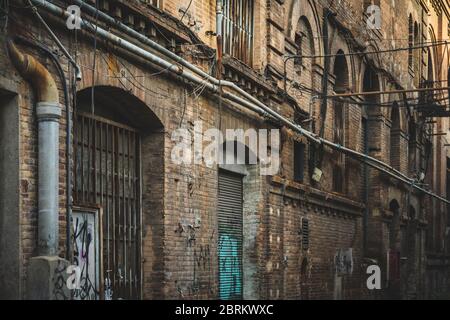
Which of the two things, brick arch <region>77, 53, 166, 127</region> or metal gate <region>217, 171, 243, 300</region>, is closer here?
brick arch <region>77, 53, 166, 127</region>

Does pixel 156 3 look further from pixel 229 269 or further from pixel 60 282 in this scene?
pixel 229 269

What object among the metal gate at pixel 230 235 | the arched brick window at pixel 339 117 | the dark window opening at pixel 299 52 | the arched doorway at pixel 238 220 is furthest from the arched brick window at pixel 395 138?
the metal gate at pixel 230 235

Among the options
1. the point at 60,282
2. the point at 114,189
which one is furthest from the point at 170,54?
the point at 60,282

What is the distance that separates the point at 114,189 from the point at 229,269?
3.97 metres

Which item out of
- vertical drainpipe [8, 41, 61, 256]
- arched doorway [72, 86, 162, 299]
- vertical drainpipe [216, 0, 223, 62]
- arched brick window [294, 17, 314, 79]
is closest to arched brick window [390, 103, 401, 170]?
→ arched brick window [294, 17, 314, 79]

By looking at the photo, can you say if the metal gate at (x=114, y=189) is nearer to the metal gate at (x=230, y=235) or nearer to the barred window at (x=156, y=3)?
the barred window at (x=156, y=3)

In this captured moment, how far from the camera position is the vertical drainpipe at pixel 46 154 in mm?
8992

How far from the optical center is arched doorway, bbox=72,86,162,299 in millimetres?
10484

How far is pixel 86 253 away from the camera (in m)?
10.4

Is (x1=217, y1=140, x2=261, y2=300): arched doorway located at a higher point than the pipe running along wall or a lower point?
lower

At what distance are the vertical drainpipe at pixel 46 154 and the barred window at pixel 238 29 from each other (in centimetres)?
558

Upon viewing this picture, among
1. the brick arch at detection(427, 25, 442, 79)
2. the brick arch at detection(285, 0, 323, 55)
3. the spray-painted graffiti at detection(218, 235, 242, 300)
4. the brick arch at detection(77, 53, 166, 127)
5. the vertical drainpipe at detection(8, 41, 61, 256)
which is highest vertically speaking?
the brick arch at detection(427, 25, 442, 79)

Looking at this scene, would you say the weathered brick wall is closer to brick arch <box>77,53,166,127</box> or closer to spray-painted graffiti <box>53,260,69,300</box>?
brick arch <box>77,53,166,127</box>

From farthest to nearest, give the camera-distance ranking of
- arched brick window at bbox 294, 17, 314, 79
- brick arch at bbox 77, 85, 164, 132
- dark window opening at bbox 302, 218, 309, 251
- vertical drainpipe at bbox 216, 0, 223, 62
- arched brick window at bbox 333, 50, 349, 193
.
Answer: arched brick window at bbox 333, 50, 349, 193, arched brick window at bbox 294, 17, 314, 79, dark window opening at bbox 302, 218, 309, 251, vertical drainpipe at bbox 216, 0, 223, 62, brick arch at bbox 77, 85, 164, 132
